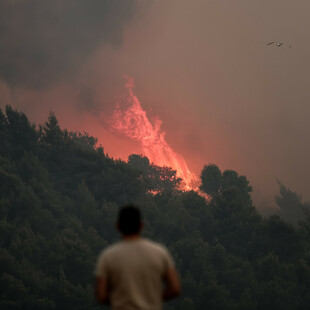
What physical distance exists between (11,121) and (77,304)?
4207 cm

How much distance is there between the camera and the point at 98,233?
6988cm

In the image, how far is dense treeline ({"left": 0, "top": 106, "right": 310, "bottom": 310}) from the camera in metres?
54.5

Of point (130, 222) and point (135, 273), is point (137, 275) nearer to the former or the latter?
point (135, 273)

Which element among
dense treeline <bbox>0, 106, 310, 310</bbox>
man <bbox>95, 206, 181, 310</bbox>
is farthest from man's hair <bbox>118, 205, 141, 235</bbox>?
dense treeline <bbox>0, 106, 310, 310</bbox>

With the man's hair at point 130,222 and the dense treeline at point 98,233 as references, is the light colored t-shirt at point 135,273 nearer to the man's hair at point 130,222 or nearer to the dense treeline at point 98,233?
the man's hair at point 130,222

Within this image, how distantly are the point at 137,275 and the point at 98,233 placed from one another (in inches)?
2611

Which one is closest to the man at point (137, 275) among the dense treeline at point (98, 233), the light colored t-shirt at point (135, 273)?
the light colored t-shirt at point (135, 273)

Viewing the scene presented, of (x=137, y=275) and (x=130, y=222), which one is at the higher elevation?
(x=130, y=222)

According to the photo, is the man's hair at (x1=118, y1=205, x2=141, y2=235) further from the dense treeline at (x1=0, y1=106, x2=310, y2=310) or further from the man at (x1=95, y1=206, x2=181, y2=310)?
the dense treeline at (x1=0, y1=106, x2=310, y2=310)

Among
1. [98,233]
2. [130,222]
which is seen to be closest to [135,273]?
[130,222]

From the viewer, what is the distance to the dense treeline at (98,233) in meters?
54.5

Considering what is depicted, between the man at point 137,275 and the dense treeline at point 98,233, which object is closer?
the man at point 137,275

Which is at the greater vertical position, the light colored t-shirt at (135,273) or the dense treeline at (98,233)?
the dense treeline at (98,233)

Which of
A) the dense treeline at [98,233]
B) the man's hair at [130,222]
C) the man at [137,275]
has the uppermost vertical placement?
the dense treeline at [98,233]
